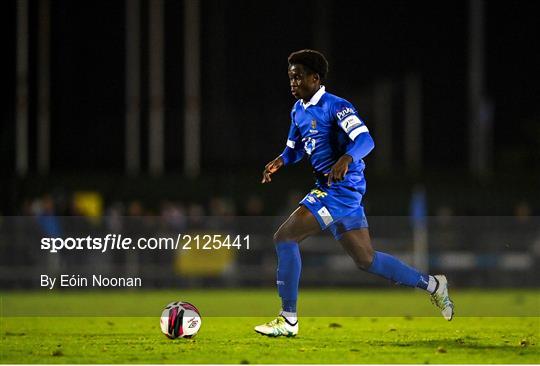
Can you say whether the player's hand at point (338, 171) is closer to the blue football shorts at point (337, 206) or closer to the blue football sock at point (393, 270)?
the blue football shorts at point (337, 206)

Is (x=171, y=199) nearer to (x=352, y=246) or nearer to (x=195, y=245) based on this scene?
(x=195, y=245)

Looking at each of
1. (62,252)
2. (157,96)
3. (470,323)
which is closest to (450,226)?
(62,252)

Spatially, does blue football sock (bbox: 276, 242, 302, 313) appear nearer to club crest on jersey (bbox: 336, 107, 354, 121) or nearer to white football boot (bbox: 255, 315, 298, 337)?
white football boot (bbox: 255, 315, 298, 337)

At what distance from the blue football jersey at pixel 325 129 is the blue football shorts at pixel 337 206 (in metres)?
0.16

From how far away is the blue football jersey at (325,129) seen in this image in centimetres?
1083

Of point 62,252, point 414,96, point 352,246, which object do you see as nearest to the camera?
point 352,246

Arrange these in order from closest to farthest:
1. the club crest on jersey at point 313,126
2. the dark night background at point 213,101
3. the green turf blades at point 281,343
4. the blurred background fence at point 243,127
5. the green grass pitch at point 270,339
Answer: the green turf blades at point 281,343 → the green grass pitch at point 270,339 → the club crest on jersey at point 313,126 → the blurred background fence at point 243,127 → the dark night background at point 213,101

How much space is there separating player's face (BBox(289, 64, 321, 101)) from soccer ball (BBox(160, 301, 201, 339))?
2.28 meters

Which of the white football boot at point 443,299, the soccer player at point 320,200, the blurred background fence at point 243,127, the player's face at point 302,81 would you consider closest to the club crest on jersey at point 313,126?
the soccer player at point 320,200

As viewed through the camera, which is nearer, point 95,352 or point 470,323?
point 95,352

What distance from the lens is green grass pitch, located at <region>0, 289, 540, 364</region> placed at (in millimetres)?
9812

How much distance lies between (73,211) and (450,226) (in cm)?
804

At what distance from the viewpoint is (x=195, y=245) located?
70.8 feet

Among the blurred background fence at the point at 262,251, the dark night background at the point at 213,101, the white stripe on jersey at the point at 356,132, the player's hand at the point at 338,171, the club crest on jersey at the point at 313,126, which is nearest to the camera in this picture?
the player's hand at the point at 338,171
